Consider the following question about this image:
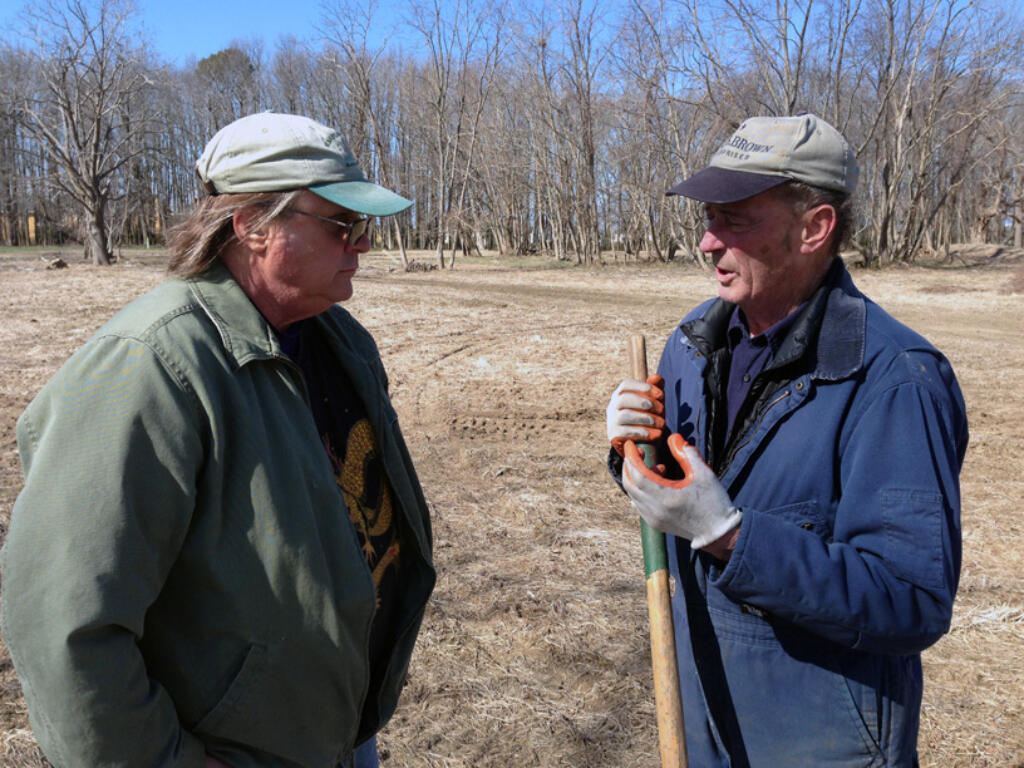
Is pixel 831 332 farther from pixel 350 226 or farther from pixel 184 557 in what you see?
pixel 184 557

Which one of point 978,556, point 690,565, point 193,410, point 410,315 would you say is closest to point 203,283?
point 193,410

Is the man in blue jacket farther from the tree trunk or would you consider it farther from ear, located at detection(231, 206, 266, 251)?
the tree trunk

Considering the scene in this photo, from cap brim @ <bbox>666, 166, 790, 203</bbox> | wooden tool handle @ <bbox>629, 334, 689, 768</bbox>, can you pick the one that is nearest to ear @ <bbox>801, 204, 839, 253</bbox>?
cap brim @ <bbox>666, 166, 790, 203</bbox>

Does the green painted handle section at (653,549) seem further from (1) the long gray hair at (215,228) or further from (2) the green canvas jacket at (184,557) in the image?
(1) the long gray hair at (215,228)

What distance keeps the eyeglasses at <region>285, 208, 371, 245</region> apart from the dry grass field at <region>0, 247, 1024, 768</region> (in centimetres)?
206

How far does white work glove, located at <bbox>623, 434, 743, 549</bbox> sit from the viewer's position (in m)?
1.57

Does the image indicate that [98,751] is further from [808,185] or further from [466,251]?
[466,251]

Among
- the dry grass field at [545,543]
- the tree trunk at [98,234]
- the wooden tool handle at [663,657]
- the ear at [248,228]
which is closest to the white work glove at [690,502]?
the wooden tool handle at [663,657]

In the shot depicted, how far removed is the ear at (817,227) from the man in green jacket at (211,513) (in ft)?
3.10

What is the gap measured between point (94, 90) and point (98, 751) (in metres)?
28.3

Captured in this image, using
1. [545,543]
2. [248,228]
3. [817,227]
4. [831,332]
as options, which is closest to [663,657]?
[831,332]

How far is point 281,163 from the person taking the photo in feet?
5.46

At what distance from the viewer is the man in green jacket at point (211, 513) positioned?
4.26ft

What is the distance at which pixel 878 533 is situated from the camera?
1.51 metres
